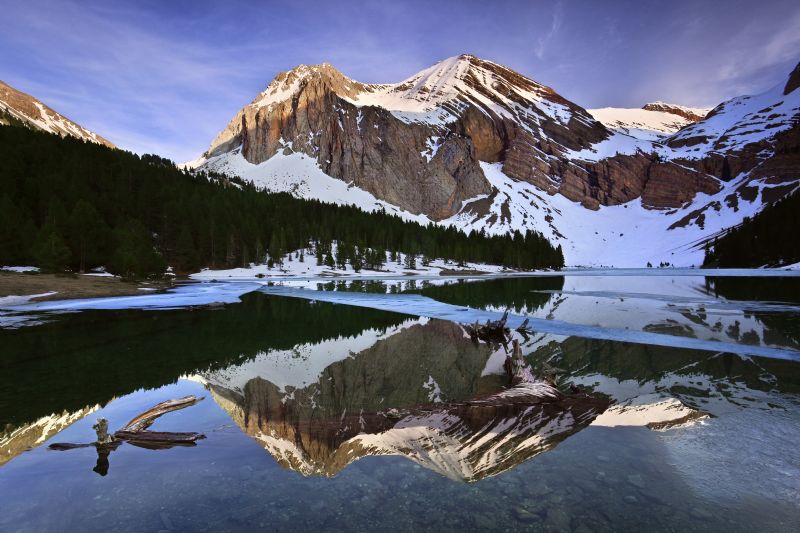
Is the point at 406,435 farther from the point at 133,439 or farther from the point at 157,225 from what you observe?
the point at 157,225

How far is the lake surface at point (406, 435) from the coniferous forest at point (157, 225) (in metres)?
57.5

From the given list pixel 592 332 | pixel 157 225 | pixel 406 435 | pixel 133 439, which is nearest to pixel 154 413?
pixel 133 439

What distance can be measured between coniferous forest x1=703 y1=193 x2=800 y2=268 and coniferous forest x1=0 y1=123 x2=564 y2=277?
5854 cm

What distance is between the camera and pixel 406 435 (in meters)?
9.03

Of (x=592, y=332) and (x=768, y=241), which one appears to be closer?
(x=592, y=332)

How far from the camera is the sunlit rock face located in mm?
8078

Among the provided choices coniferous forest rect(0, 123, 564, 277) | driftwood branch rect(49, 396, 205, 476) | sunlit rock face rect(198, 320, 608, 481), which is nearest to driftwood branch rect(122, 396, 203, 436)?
driftwood branch rect(49, 396, 205, 476)

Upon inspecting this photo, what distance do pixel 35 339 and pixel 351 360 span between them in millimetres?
16992

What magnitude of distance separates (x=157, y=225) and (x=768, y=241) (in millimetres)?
171404

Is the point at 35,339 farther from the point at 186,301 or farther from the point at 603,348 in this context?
the point at 603,348

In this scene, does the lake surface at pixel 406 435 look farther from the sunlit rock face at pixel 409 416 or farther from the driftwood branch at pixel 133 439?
the driftwood branch at pixel 133 439

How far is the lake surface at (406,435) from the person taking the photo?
20.1 ft

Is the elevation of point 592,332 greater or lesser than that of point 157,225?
lesser

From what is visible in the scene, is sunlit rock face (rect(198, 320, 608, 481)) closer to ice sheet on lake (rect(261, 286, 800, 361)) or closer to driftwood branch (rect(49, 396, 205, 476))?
driftwood branch (rect(49, 396, 205, 476))
